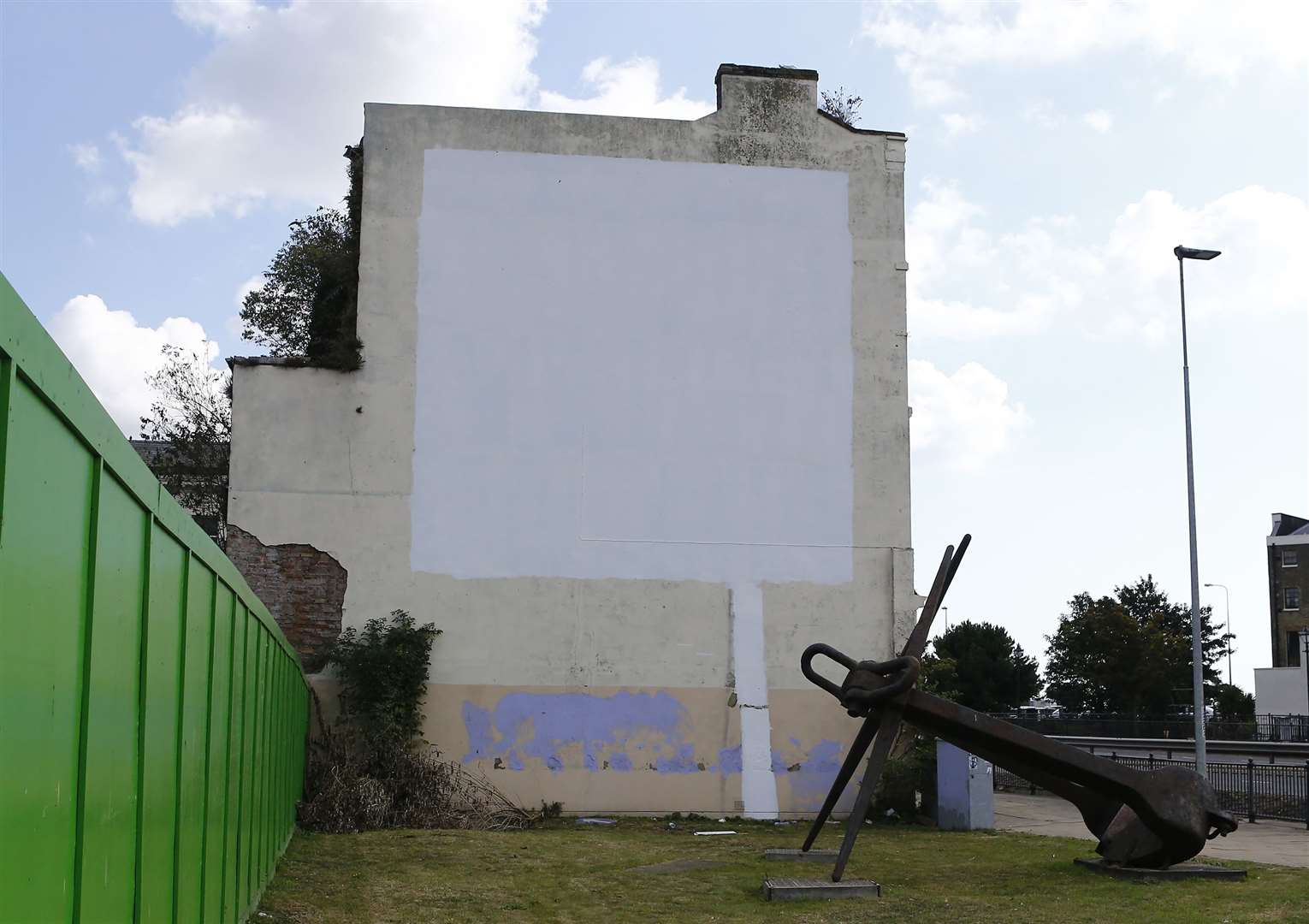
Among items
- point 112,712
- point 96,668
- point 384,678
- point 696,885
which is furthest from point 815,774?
Answer: point 96,668

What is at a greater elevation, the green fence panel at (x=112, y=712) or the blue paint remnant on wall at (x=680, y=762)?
the green fence panel at (x=112, y=712)

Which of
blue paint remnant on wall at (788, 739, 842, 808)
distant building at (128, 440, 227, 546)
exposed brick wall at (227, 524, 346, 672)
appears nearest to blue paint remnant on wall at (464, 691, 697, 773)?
blue paint remnant on wall at (788, 739, 842, 808)

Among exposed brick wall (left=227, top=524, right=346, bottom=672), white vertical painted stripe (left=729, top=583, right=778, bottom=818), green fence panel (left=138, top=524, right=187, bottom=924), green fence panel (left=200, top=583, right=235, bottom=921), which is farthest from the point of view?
white vertical painted stripe (left=729, top=583, right=778, bottom=818)

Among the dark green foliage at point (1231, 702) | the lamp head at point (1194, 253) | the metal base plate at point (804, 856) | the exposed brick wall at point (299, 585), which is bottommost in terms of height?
the dark green foliage at point (1231, 702)

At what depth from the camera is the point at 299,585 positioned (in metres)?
21.6

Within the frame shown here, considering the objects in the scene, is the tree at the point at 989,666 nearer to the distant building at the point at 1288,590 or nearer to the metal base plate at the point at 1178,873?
the distant building at the point at 1288,590

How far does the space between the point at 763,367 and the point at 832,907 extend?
A: 1245 centimetres

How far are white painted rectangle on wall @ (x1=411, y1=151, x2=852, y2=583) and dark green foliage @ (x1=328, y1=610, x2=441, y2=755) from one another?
130 cm

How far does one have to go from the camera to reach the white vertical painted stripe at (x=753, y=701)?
2188cm

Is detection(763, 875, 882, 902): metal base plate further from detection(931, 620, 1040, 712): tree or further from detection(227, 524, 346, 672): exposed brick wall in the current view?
detection(931, 620, 1040, 712): tree

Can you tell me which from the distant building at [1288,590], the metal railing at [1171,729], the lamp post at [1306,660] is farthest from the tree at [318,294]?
the distant building at [1288,590]

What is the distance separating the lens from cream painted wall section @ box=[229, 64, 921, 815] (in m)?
21.7

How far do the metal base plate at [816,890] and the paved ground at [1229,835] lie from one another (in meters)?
5.91

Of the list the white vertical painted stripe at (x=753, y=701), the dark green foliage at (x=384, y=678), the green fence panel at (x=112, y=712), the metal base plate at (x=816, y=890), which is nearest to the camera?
the green fence panel at (x=112, y=712)
